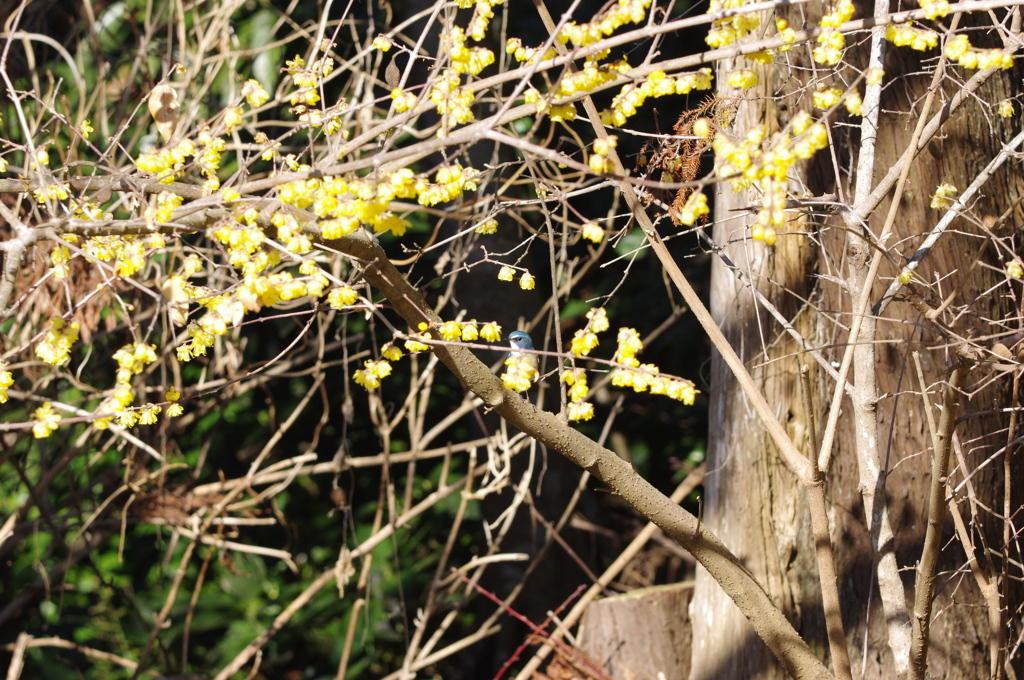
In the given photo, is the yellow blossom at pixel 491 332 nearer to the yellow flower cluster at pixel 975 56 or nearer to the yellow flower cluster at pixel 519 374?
the yellow flower cluster at pixel 519 374

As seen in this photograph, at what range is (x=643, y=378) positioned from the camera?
128 centimetres

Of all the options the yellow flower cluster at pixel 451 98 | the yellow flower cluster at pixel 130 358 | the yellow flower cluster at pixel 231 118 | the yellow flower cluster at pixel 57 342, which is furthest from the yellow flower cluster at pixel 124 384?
the yellow flower cluster at pixel 451 98

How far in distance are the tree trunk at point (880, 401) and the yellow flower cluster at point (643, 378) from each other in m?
0.72

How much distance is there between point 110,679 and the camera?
147 inches

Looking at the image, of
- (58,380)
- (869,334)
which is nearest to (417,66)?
(58,380)

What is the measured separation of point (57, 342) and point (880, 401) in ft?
6.10

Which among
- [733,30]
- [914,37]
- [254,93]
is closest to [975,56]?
[914,37]

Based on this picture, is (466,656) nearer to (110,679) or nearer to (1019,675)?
(110,679)

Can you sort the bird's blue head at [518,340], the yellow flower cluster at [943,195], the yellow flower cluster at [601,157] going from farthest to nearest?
the yellow flower cluster at [943,195] → the bird's blue head at [518,340] → the yellow flower cluster at [601,157]

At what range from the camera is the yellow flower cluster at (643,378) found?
126 cm

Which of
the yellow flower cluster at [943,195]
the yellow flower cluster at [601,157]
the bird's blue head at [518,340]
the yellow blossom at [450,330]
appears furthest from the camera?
the yellow flower cluster at [943,195]

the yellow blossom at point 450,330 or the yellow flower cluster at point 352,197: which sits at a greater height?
the yellow flower cluster at point 352,197

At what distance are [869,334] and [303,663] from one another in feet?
11.0

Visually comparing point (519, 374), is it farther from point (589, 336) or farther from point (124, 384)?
point (124, 384)
